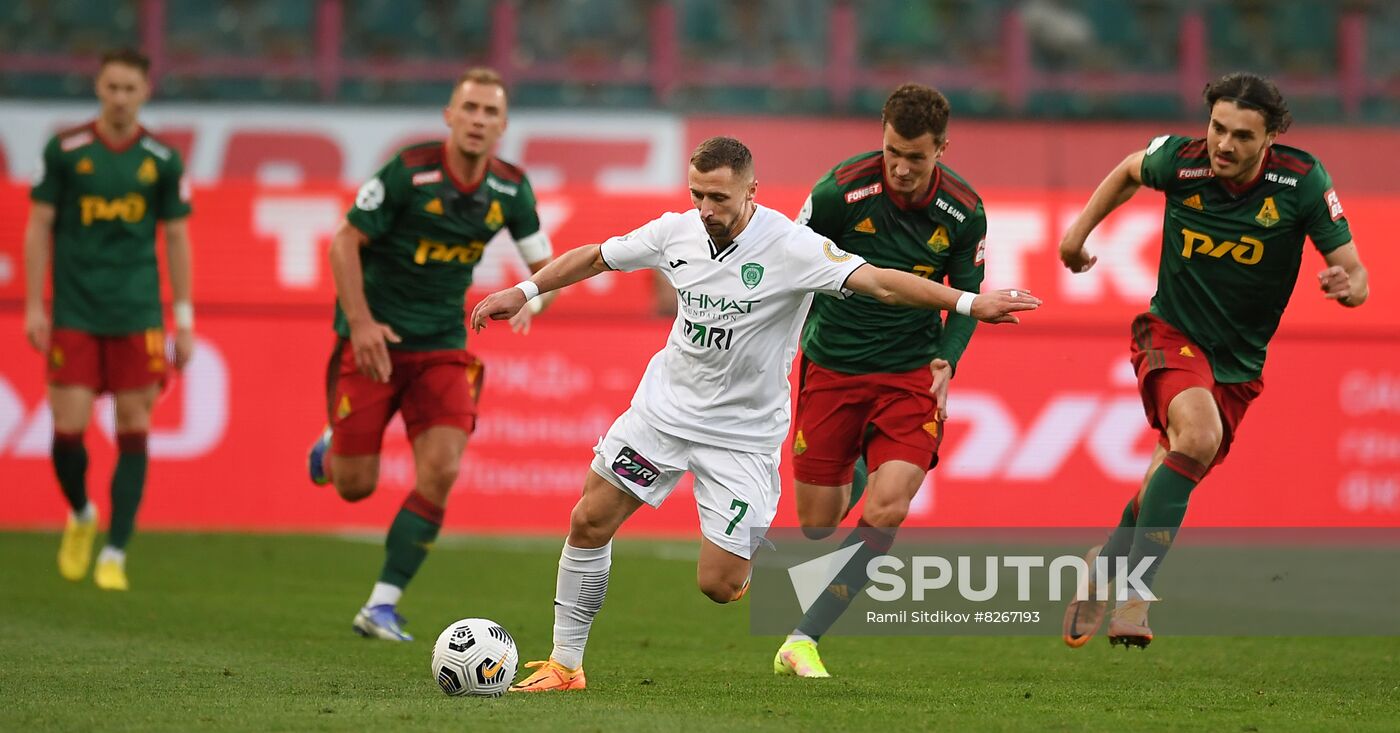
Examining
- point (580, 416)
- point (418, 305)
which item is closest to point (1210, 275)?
point (418, 305)

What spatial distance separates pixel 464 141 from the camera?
7855 mm

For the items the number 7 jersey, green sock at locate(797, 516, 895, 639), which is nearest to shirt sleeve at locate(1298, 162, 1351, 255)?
the number 7 jersey

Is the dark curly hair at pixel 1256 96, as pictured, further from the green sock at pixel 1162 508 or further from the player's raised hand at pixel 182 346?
the player's raised hand at pixel 182 346

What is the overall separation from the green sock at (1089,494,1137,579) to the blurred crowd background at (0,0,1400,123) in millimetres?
9950

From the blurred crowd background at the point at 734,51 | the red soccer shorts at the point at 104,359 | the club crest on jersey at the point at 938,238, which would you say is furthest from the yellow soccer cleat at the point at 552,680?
the blurred crowd background at the point at 734,51

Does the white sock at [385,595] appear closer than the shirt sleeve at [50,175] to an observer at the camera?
Yes

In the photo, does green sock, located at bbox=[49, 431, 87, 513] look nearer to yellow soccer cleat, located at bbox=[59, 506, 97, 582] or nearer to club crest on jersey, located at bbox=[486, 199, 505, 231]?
yellow soccer cleat, located at bbox=[59, 506, 97, 582]

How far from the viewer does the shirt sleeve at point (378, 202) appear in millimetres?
7891

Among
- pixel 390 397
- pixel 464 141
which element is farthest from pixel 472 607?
pixel 464 141

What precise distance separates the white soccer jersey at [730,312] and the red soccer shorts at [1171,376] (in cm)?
167

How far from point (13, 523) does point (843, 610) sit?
8152 millimetres

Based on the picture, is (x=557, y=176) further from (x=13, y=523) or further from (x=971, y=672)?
(x=971, y=672)

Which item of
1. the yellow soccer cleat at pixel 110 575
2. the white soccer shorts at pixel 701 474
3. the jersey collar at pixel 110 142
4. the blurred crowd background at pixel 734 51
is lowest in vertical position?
the yellow soccer cleat at pixel 110 575

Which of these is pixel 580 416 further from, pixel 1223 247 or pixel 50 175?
pixel 1223 247
